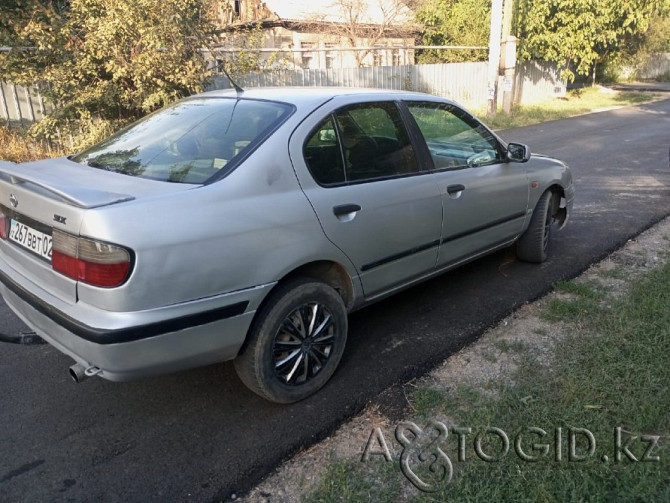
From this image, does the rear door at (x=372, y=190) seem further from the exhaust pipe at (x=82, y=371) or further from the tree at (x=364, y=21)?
the tree at (x=364, y=21)

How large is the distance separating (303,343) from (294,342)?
0.07 metres

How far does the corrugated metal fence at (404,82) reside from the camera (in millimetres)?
10109

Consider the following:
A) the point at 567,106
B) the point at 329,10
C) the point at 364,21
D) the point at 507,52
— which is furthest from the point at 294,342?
the point at 329,10

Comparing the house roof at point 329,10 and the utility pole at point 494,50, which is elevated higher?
the house roof at point 329,10

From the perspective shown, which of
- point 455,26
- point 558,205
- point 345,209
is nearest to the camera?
point 345,209

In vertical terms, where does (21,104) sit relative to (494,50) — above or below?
below

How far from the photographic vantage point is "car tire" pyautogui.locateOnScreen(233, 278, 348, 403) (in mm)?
2910

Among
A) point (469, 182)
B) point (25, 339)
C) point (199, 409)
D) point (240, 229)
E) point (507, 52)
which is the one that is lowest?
point (199, 409)

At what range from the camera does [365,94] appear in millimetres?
3662

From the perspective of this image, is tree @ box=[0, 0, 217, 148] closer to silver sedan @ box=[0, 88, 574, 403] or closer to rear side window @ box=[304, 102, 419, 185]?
silver sedan @ box=[0, 88, 574, 403]

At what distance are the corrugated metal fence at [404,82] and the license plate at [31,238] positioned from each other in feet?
26.0

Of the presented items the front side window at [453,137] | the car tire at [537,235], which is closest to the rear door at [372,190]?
the front side window at [453,137]

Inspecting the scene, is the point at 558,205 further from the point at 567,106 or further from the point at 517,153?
Answer: the point at 567,106

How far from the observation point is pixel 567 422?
2809 millimetres
